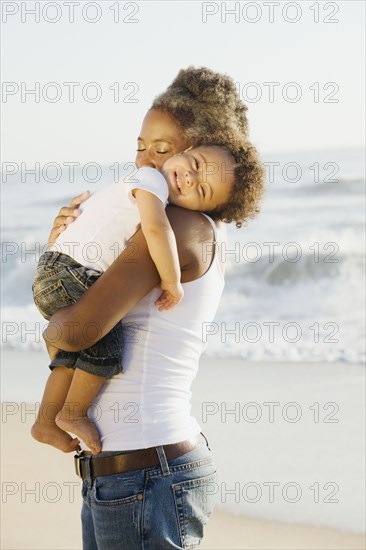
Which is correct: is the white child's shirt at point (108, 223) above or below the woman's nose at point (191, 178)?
below

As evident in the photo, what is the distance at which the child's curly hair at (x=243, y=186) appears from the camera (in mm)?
2039

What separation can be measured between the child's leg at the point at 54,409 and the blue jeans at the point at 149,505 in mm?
214

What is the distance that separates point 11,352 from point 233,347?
1.64 meters

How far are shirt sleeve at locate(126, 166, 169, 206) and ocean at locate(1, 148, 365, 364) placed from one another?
146 inches

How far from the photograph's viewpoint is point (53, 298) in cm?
201

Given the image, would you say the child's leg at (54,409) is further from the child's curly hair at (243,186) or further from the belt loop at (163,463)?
the child's curly hair at (243,186)

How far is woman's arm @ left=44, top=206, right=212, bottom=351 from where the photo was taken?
5.98ft

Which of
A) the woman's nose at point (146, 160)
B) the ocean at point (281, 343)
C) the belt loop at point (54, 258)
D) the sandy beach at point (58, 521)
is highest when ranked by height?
the woman's nose at point (146, 160)

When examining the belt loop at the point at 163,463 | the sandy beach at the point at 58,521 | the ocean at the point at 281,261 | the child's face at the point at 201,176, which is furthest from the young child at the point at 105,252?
the ocean at the point at 281,261

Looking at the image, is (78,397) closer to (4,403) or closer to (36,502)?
(36,502)

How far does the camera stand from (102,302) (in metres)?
1.82

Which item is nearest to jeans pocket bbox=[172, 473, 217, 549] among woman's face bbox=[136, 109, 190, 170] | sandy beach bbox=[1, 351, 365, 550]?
woman's face bbox=[136, 109, 190, 170]

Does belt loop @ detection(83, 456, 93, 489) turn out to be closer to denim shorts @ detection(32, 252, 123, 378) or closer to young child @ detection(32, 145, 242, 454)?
young child @ detection(32, 145, 242, 454)

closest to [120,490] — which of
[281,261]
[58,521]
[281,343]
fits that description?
[58,521]
